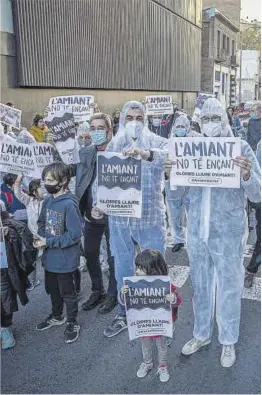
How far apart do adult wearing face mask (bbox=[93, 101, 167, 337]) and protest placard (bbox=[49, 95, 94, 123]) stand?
3.00m

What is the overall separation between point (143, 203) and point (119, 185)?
0.83 feet

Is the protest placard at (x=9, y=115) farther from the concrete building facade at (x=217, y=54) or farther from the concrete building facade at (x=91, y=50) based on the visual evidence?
the concrete building facade at (x=217, y=54)

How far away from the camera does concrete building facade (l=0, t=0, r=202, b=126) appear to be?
12.1 metres

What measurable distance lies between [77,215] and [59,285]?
2.14ft

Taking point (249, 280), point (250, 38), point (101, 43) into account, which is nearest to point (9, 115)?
point (249, 280)

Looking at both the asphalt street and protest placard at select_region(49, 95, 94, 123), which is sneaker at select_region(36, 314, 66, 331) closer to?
the asphalt street

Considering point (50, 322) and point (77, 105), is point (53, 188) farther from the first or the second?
point (77, 105)

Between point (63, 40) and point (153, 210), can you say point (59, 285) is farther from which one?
point (63, 40)

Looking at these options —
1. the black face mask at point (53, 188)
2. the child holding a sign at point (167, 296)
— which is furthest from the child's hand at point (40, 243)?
the child holding a sign at point (167, 296)

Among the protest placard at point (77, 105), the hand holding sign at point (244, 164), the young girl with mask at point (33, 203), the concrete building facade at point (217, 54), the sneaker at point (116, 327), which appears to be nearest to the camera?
the hand holding sign at point (244, 164)

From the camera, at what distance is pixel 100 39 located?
16.5 m

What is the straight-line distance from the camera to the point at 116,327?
398cm

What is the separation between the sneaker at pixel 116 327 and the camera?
3.94m

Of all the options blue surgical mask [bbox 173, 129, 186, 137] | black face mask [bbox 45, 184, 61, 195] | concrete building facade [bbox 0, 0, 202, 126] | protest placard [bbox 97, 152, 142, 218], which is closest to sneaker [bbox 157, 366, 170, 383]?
protest placard [bbox 97, 152, 142, 218]
